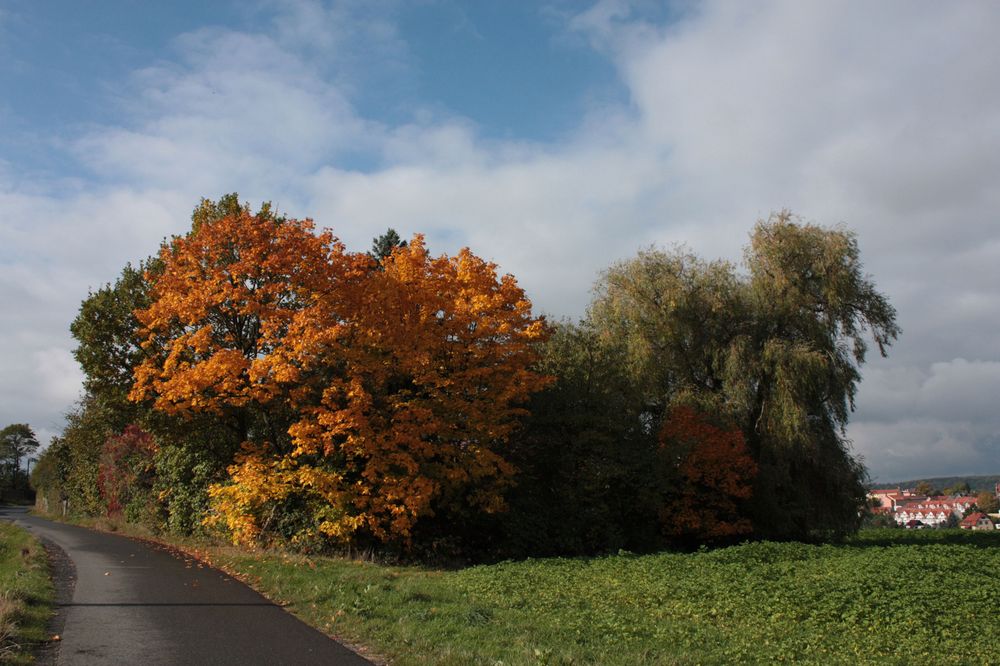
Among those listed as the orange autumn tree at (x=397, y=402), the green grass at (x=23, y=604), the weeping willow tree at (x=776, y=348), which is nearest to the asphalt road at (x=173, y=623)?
the green grass at (x=23, y=604)

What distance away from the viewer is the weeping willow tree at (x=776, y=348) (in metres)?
28.4

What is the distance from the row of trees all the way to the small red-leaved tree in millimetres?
162

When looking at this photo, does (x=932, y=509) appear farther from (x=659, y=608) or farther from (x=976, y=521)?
(x=659, y=608)

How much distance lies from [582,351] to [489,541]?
26.7 feet

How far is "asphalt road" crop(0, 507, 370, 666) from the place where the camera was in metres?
7.77

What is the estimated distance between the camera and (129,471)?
31266 millimetres

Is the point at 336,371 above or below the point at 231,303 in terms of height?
below

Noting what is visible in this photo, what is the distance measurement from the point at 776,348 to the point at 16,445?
356ft

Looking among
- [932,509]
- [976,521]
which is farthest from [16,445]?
[932,509]

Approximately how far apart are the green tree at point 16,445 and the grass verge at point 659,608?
10446 cm

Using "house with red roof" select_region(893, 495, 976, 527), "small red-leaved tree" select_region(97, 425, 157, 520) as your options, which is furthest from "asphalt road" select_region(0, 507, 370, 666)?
"house with red roof" select_region(893, 495, 976, 527)

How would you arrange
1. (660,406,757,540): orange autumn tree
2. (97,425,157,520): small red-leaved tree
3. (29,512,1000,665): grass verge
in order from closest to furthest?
(29,512,1000,665): grass verge < (660,406,757,540): orange autumn tree < (97,425,157,520): small red-leaved tree

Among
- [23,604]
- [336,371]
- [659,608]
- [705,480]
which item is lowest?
[659,608]

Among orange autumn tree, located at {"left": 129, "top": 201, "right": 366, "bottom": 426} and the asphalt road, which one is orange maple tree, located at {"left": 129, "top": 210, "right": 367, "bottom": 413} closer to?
orange autumn tree, located at {"left": 129, "top": 201, "right": 366, "bottom": 426}
